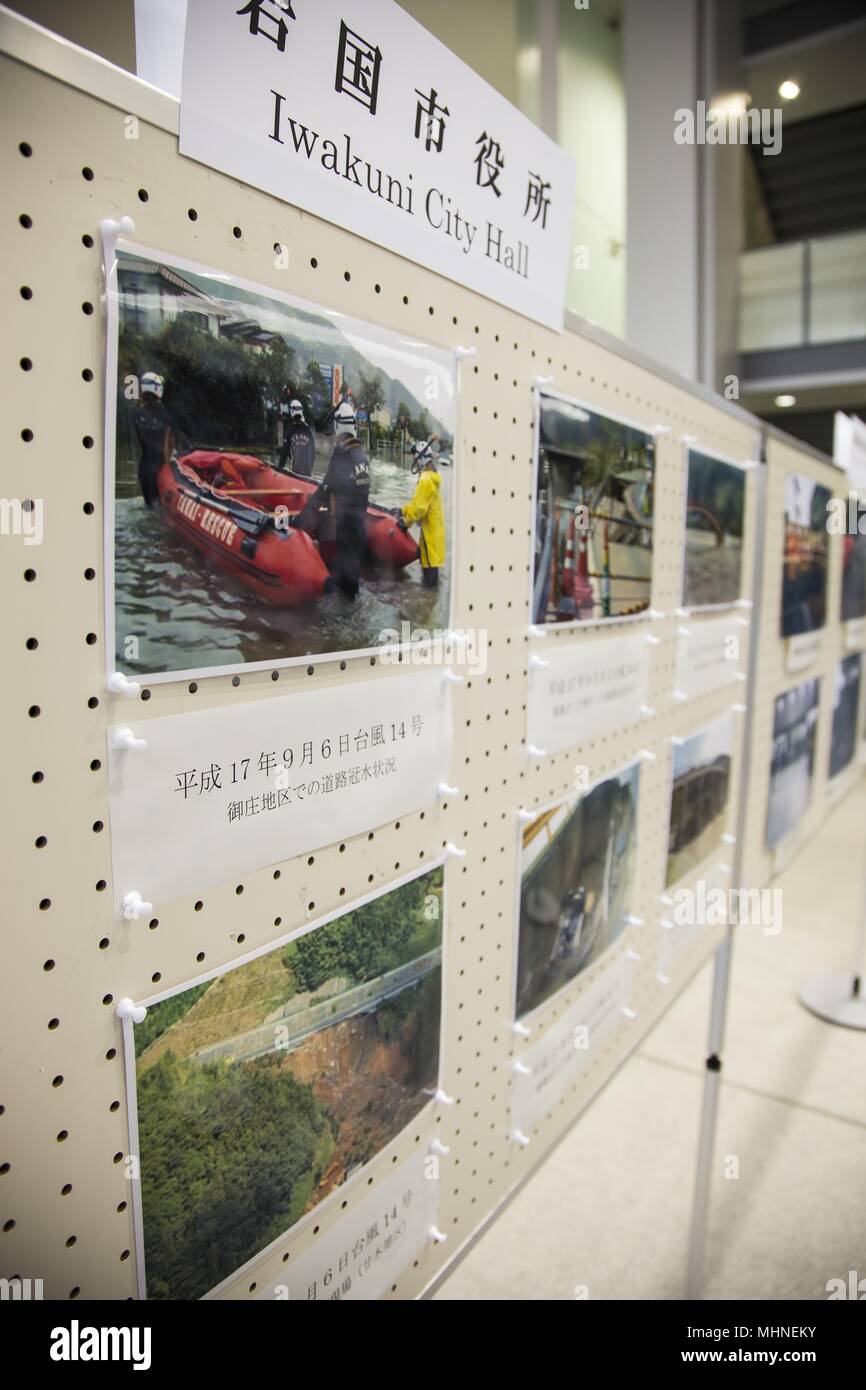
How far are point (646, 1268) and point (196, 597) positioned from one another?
187cm

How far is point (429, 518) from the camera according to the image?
72cm

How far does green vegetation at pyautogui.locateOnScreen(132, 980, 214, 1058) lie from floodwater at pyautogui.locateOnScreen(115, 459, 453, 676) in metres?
0.23

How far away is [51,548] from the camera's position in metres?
0.44

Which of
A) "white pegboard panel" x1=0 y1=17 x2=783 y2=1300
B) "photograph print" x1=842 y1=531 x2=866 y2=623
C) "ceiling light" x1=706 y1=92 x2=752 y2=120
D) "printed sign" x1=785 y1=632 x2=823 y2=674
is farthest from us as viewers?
"ceiling light" x1=706 y1=92 x2=752 y2=120

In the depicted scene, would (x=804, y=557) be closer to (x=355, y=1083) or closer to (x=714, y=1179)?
(x=714, y=1179)

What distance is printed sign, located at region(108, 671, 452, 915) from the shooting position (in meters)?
0.51

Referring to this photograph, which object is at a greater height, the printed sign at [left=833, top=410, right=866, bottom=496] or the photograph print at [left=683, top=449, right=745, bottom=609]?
the printed sign at [left=833, top=410, right=866, bottom=496]

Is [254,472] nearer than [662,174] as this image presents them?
Yes

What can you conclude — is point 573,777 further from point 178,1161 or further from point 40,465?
point 40,465

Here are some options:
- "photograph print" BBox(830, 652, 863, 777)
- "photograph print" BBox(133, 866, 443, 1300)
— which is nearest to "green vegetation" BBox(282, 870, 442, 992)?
"photograph print" BBox(133, 866, 443, 1300)

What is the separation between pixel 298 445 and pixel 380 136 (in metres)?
0.26

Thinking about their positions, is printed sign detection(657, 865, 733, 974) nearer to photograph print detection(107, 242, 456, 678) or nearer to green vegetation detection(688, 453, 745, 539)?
green vegetation detection(688, 453, 745, 539)

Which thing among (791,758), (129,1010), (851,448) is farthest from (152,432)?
(851,448)

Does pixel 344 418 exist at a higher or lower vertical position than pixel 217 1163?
higher
